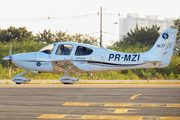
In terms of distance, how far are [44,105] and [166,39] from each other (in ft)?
34.8

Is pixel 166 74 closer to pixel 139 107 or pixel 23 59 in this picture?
pixel 23 59

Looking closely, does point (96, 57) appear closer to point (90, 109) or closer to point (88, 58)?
point (88, 58)

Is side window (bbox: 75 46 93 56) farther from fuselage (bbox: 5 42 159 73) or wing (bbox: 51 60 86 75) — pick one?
wing (bbox: 51 60 86 75)

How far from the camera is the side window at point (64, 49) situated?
61.3 feet

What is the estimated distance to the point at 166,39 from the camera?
61.2ft

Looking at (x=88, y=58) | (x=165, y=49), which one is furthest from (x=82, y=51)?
(x=165, y=49)

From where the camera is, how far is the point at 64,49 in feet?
61.4

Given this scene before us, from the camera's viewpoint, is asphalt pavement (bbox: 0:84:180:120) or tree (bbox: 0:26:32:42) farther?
tree (bbox: 0:26:32:42)

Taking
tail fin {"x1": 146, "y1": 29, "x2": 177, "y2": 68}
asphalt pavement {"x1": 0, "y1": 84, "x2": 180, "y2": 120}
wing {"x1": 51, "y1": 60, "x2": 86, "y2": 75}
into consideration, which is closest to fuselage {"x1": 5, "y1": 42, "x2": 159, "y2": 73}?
wing {"x1": 51, "y1": 60, "x2": 86, "y2": 75}

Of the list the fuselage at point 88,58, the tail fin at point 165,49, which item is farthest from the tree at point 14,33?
the tail fin at point 165,49

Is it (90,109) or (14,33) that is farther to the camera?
(14,33)

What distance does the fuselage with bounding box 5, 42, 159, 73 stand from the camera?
18672mm

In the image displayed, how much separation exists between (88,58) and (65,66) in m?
1.52

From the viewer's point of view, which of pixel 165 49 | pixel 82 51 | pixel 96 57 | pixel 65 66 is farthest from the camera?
pixel 96 57
